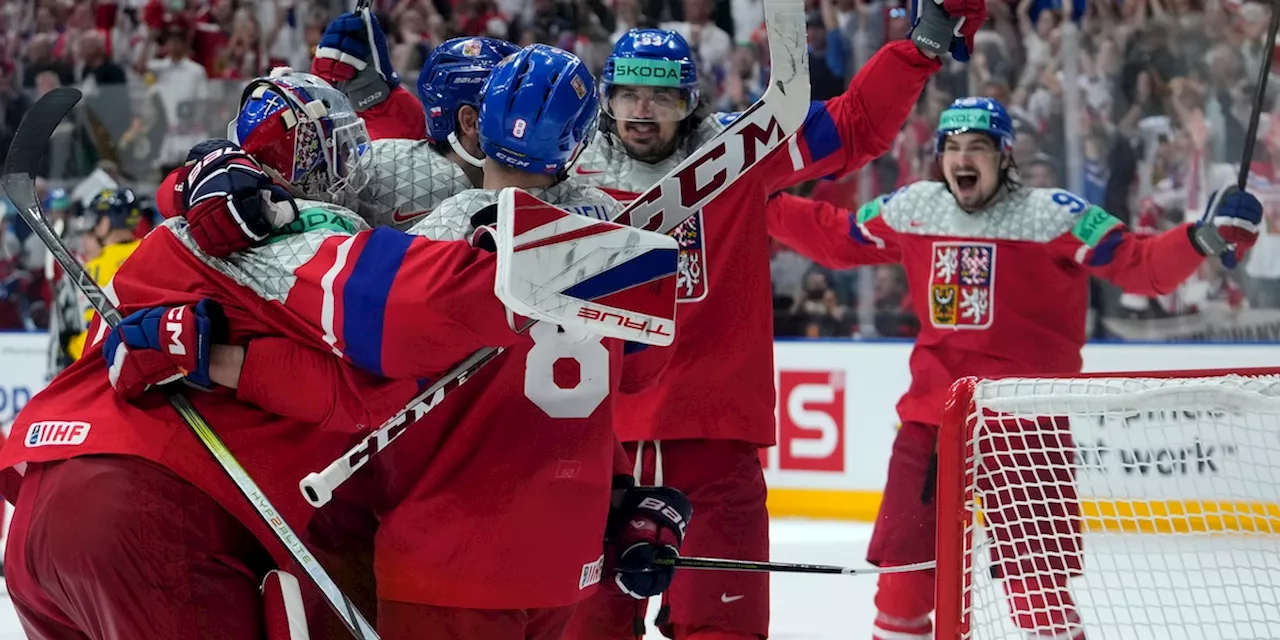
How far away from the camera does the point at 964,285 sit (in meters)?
3.80

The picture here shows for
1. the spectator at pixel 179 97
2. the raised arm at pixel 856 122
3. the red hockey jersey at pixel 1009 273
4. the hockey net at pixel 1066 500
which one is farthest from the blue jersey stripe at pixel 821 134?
the spectator at pixel 179 97

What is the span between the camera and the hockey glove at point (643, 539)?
2.07 metres

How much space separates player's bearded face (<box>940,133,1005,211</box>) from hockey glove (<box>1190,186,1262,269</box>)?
0.57 m

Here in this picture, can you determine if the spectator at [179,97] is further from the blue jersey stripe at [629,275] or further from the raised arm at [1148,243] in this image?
the blue jersey stripe at [629,275]

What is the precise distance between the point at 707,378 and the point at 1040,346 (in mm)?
1247

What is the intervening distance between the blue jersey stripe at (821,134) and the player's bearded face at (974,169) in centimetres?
102

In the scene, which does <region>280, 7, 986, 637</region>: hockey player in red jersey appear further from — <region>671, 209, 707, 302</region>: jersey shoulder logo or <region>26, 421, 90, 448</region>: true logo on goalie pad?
<region>26, 421, 90, 448</region>: true logo on goalie pad

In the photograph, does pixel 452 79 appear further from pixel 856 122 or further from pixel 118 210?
pixel 118 210

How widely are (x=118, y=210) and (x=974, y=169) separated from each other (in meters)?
2.73

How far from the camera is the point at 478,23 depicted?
7.91 metres

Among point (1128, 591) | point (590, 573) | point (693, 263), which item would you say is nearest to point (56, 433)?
point (590, 573)

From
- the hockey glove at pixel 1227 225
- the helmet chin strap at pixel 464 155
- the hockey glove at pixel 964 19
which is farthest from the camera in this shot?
the hockey glove at pixel 1227 225

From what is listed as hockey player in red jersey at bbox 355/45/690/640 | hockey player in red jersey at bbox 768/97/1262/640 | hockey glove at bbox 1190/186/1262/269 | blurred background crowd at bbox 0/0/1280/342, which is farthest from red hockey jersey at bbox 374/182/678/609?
blurred background crowd at bbox 0/0/1280/342

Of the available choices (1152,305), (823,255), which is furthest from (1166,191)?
(823,255)
